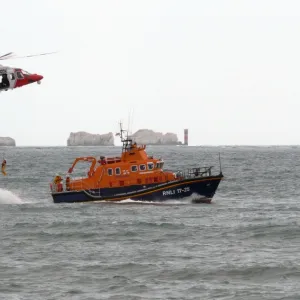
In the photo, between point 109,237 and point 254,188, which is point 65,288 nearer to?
point 109,237

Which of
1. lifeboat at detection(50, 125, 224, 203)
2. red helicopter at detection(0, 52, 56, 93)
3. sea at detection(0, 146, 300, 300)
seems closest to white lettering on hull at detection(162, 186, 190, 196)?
lifeboat at detection(50, 125, 224, 203)

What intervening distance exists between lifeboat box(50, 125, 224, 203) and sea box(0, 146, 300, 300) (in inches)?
25.0

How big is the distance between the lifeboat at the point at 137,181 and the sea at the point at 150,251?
64 cm

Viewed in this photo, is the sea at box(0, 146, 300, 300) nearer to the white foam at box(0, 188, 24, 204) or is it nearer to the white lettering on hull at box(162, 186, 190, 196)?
the white lettering on hull at box(162, 186, 190, 196)

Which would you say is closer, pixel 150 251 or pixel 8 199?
pixel 150 251

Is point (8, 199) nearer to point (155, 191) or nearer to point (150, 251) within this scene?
point (155, 191)

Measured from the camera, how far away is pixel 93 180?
1762 inches

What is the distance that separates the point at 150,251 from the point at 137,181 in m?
15.9

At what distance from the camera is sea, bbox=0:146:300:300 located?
900 inches

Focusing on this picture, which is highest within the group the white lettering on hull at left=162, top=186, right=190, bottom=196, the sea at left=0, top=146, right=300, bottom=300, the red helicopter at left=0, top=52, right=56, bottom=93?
the red helicopter at left=0, top=52, right=56, bottom=93

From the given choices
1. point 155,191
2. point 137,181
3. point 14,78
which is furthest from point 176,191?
point 14,78

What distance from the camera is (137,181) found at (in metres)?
44.4

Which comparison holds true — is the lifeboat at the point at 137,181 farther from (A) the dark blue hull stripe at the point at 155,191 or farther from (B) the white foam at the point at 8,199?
(B) the white foam at the point at 8,199

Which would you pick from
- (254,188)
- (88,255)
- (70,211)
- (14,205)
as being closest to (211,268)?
(88,255)
